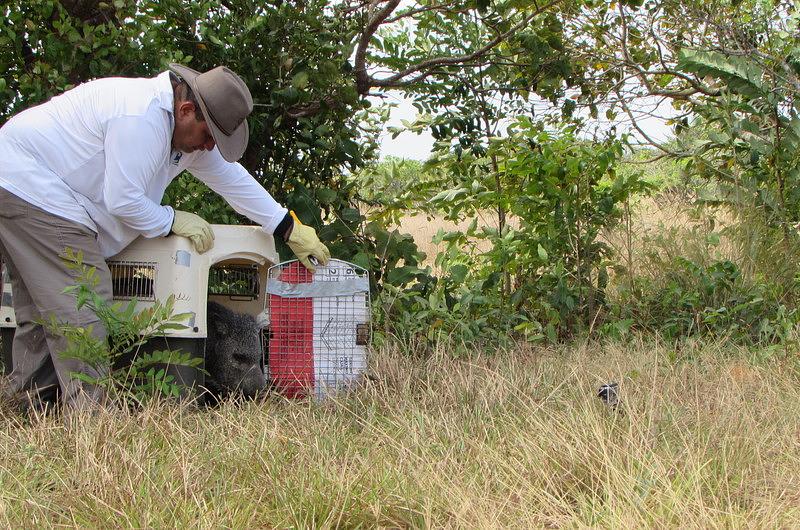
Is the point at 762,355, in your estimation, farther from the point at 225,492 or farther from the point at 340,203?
the point at 225,492

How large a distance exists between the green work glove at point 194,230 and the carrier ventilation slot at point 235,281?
870 millimetres

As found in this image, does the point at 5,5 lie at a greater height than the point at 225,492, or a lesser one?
greater

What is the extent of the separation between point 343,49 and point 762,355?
278cm

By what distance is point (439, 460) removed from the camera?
10.0ft

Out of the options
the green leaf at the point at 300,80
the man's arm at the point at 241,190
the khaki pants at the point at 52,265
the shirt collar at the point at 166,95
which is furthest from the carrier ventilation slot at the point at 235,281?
the shirt collar at the point at 166,95

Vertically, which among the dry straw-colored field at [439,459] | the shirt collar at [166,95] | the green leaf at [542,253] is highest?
the shirt collar at [166,95]

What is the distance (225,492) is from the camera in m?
2.79

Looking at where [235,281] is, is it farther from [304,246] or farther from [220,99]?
[220,99]

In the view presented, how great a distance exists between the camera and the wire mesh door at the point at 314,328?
169 inches

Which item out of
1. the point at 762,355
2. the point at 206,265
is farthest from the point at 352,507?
the point at 762,355

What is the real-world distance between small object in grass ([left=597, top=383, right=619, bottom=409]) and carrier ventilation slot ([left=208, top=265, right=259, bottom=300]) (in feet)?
6.67

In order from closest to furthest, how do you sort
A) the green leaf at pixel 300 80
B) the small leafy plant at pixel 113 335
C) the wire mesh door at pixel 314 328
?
the small leafy plant at pixel 113 335, the wire mesh door at pixel 314 328, the green leaf at pixel 300 80

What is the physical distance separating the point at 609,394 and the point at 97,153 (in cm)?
235

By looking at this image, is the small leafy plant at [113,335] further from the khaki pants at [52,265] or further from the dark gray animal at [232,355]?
the dark gray animal at [232,355]
